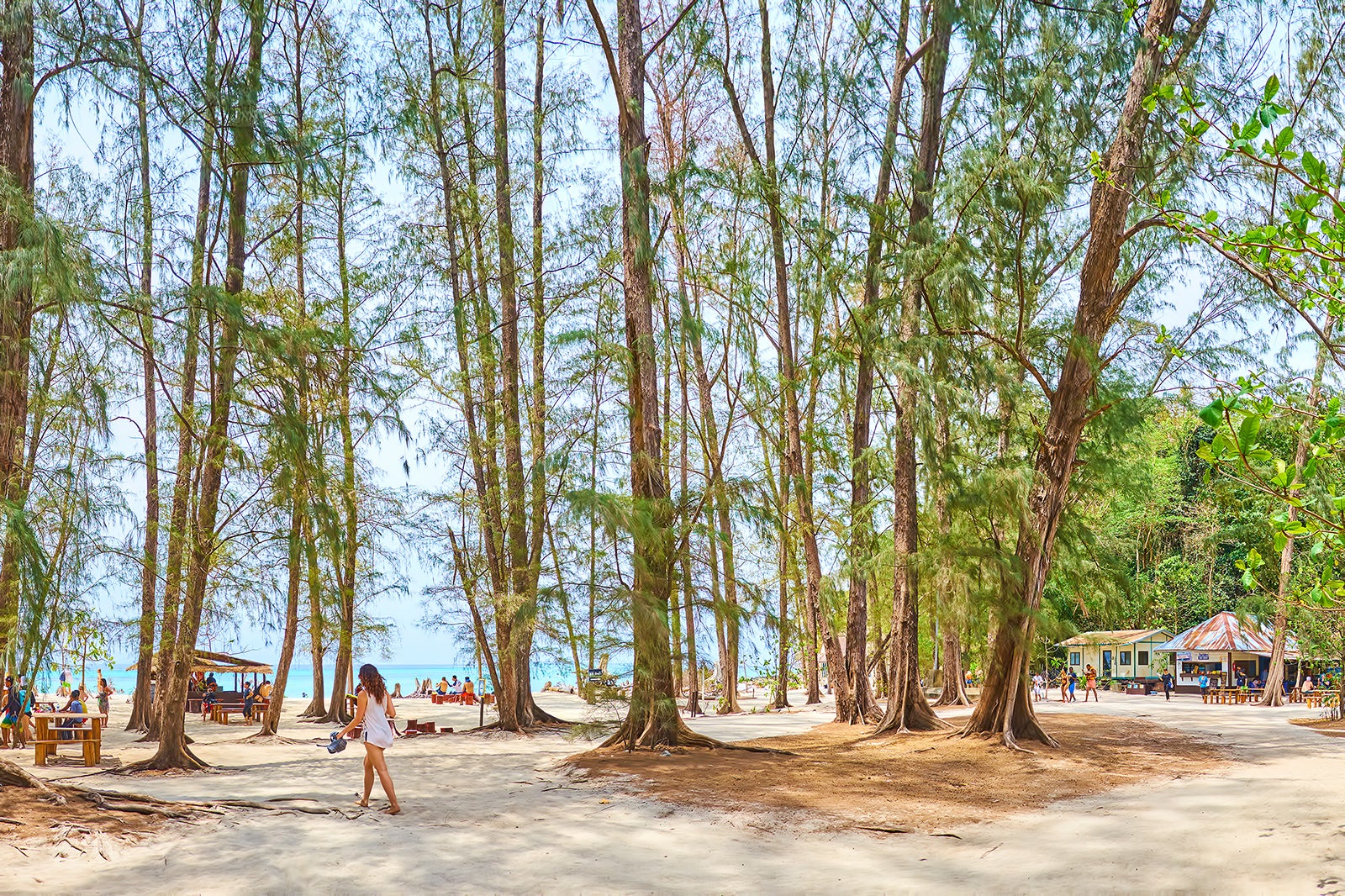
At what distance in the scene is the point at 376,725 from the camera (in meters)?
8.41

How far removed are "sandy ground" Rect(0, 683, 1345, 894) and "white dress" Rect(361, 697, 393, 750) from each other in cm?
63

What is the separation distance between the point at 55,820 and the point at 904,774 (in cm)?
783

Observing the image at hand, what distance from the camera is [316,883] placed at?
624cm

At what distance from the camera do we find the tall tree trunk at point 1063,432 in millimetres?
12023

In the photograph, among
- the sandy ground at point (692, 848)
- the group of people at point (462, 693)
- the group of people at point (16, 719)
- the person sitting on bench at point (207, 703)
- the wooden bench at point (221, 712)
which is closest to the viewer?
the sandy ground at point (692, 848)

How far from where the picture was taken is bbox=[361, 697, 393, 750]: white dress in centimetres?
841

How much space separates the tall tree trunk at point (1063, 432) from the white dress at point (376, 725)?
25.1 feet

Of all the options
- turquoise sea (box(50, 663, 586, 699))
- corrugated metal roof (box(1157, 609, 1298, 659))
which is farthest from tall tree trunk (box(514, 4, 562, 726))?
corrugated metal roof (box(1157, 609, 1298, 659))

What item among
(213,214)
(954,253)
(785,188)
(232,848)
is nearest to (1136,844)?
(232,848)

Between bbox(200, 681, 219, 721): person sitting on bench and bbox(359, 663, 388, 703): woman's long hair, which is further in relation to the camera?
bbox(200, 681, 219, 721): person sitting on bench

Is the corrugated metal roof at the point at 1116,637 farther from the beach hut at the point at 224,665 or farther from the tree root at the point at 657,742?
the beach hut at the point at 224,665

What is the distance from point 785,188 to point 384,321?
7271 millimetres

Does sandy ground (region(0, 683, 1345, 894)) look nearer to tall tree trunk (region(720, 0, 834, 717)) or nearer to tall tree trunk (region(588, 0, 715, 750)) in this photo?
tall tree trunk (region(588, 0, 715, 750))

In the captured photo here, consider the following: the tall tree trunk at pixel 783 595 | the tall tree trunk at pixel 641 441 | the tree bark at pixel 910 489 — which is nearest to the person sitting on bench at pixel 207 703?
the tall tree trunk at pixel 783 595
